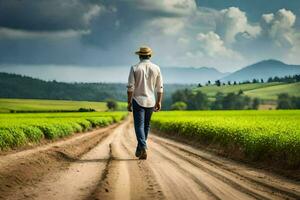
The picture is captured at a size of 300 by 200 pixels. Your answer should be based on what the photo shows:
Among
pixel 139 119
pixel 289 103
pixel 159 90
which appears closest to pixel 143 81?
pixel 159 90

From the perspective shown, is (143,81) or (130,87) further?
(143,81)

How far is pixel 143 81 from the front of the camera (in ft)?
47.8

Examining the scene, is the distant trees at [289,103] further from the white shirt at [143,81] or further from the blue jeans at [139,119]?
the blue jeans at [139,119]

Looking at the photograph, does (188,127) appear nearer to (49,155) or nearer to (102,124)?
(49,155)

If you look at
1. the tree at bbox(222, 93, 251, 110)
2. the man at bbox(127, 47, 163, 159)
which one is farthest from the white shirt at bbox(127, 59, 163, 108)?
the tree at bbox(222, 93, 251, 110)

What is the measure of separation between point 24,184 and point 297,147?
6756 mm

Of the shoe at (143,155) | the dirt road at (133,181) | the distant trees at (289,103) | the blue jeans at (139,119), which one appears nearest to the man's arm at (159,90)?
the blue jeans at (139,119)

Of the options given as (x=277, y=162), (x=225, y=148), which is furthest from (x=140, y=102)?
(x=225, y=148)

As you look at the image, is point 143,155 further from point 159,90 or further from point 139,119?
point 159,90

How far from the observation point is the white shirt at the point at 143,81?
47.5ft

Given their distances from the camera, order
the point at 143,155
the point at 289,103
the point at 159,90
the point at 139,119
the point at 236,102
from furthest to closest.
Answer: the point at 236,102 < the point at 289,103 < the point at 159,90 < the point at 139,119 < the point at 143,155

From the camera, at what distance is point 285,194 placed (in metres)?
8.28

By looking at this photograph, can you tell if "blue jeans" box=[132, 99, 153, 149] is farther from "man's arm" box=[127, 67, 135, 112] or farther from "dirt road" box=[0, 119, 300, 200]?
"dirt road" box=[0, 119, 300, 200]

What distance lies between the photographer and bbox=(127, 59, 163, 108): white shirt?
47.5 ft
